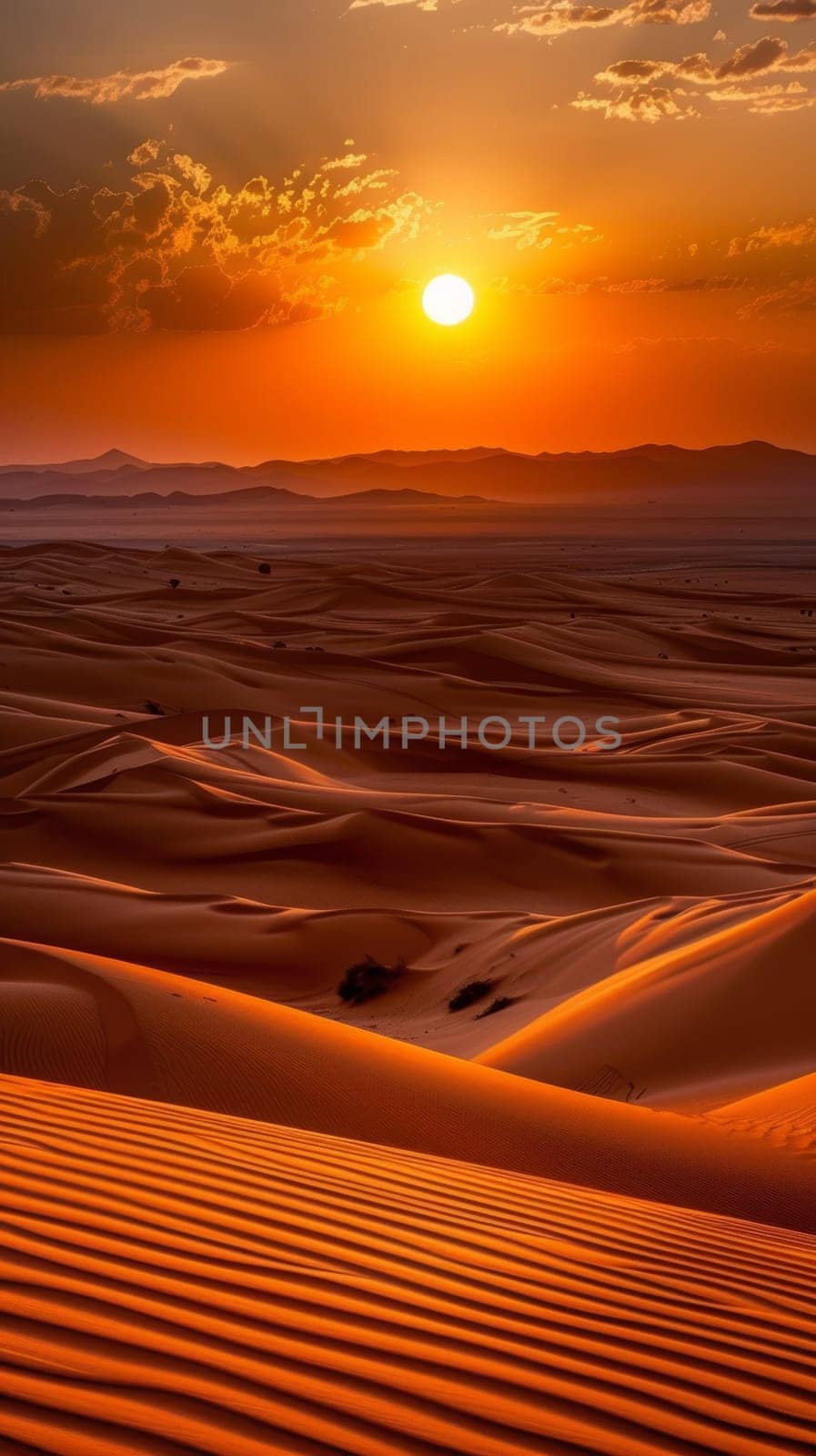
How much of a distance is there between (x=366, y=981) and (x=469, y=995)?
2.24 ft

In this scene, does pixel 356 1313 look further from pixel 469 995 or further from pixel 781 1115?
pixel 469 995

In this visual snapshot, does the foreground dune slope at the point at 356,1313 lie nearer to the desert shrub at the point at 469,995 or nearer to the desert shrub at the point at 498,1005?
the desert shrub at the point at 498,1005

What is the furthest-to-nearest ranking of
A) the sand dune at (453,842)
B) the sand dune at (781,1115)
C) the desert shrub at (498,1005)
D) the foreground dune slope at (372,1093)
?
the desert shrub at (498,1005), the sand dune at (453,842), the sand dune at (781,1115), the foreground dune slope at (372,1093)

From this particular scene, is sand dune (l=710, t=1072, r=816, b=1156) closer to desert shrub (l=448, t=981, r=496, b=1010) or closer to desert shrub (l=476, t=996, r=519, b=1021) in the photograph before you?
desert shrub (l=476, t=996, r=519, b=1021)

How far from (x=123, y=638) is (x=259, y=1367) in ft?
75.5

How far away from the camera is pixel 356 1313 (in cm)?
234

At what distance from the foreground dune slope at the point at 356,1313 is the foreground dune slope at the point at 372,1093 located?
68 centimetres

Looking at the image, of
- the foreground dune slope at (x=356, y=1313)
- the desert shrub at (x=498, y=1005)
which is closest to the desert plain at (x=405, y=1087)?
the foreground dune slope at (x=356, y=1313)

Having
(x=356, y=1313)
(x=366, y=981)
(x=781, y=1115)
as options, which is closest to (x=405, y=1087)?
(x=781, y=1115)

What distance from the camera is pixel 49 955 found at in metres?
6.05

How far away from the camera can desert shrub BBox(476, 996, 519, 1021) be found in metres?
7.20

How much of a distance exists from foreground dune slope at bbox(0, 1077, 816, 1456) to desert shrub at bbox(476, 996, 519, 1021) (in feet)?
11.9

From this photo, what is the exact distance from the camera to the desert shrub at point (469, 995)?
7.45 meters

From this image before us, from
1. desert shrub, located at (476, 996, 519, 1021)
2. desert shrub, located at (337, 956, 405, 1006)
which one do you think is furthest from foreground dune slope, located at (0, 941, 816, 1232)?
desert shrub, located at (337, 956, 405, 1006)
